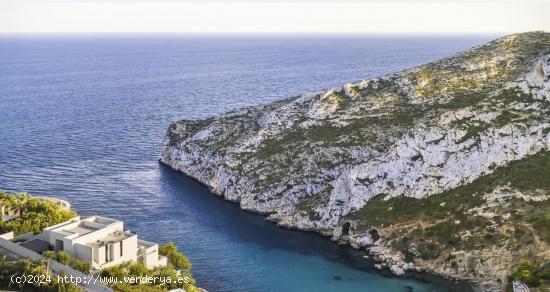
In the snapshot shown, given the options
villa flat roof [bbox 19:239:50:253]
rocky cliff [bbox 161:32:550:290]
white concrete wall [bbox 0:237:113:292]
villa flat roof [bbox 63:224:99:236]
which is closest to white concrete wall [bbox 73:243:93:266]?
white concrete wall [bbox 0:237:113:292]

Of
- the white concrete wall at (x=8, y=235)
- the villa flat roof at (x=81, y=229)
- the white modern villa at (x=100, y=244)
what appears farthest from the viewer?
the white concrete wall at (x=8, y=235)

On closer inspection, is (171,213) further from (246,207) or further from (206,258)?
(206,258)

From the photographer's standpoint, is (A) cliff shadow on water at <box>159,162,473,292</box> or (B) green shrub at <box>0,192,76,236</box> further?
(A) cliff shadow on water at <box>159,162,473,292</box>

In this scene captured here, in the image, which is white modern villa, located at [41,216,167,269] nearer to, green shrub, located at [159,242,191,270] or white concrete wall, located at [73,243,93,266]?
white concrete wall, located at [73,243,93,266]

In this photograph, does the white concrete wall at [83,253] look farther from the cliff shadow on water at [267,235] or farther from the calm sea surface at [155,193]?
the cliff shadow on water at [267,235]

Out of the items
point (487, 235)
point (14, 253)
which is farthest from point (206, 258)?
point (487, 235)

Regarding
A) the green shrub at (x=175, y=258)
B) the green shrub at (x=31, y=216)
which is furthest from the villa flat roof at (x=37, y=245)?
the green shrub at (x=175, y=258)
